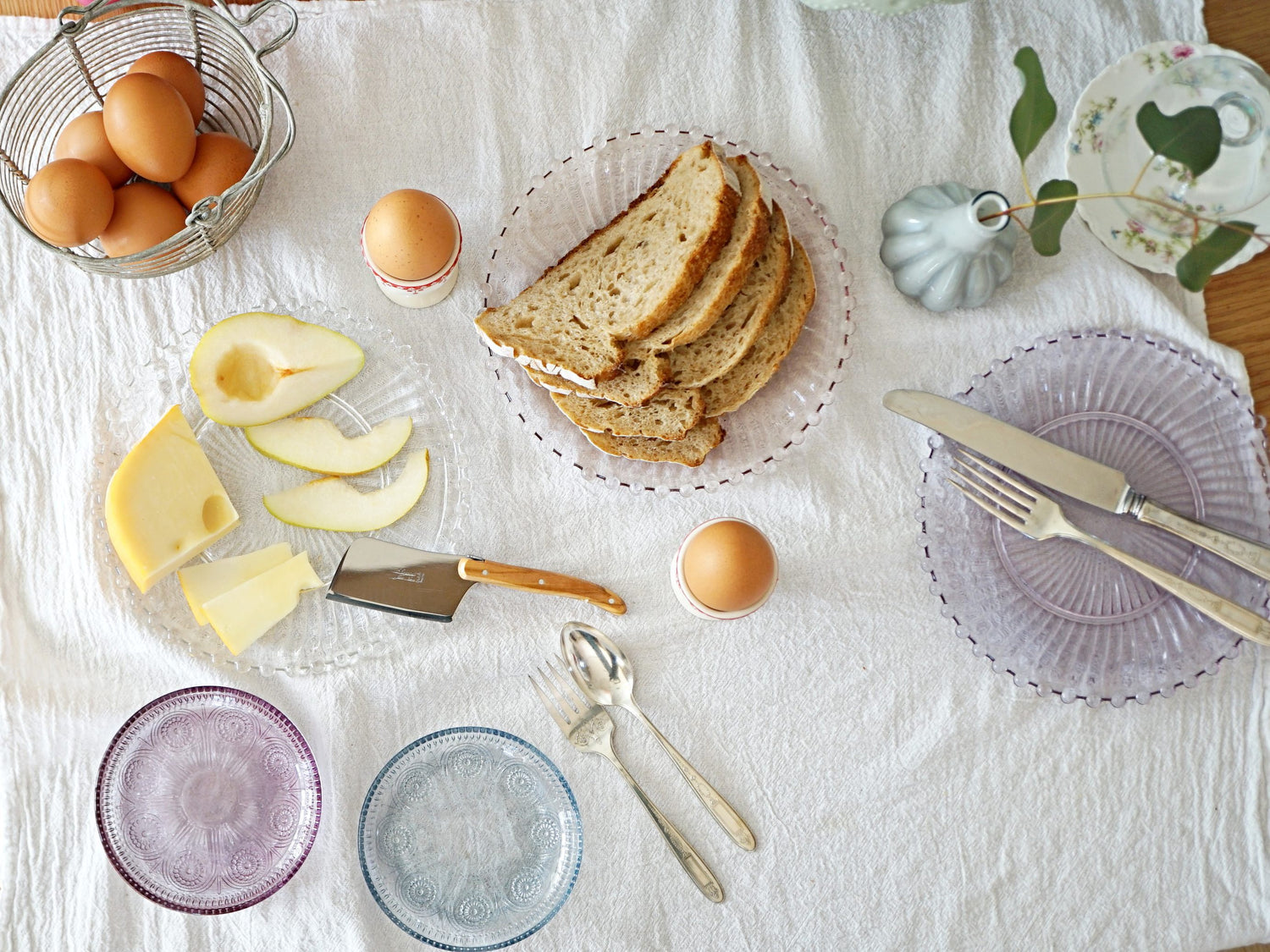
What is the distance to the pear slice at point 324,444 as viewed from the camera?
105 centimetres

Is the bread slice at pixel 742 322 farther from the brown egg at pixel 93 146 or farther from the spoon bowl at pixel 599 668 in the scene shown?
the brown egg at pixel 93 146

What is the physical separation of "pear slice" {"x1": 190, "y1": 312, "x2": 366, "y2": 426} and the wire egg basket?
0.10 m

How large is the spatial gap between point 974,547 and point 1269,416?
0.40m

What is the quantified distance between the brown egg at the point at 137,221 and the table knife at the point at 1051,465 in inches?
31.7

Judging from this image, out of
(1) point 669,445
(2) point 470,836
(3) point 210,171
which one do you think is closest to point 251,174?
(3) point 210,171

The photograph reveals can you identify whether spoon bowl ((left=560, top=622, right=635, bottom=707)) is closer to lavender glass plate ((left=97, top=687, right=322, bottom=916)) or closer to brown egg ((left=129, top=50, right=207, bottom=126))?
lavender glass plate ((left=97, top=687, right=322, bottom=916))

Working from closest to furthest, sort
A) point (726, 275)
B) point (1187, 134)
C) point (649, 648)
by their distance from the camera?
point (1187, 134)
point (726, 275)
point (649, 648)

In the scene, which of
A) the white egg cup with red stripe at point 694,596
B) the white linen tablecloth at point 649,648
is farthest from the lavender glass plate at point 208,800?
the white egg cup with red stripe at point 694,596

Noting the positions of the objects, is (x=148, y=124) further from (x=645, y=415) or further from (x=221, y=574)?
(x=645, y=415)

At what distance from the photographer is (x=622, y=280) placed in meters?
1.02

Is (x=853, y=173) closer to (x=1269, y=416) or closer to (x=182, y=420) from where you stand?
(x=1269, y=416)

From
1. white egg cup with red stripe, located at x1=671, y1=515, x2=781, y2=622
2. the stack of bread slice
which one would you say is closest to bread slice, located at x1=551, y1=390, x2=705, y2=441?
the stack of bread slice

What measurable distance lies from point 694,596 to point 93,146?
0.76 meters

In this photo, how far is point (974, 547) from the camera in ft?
3.40
